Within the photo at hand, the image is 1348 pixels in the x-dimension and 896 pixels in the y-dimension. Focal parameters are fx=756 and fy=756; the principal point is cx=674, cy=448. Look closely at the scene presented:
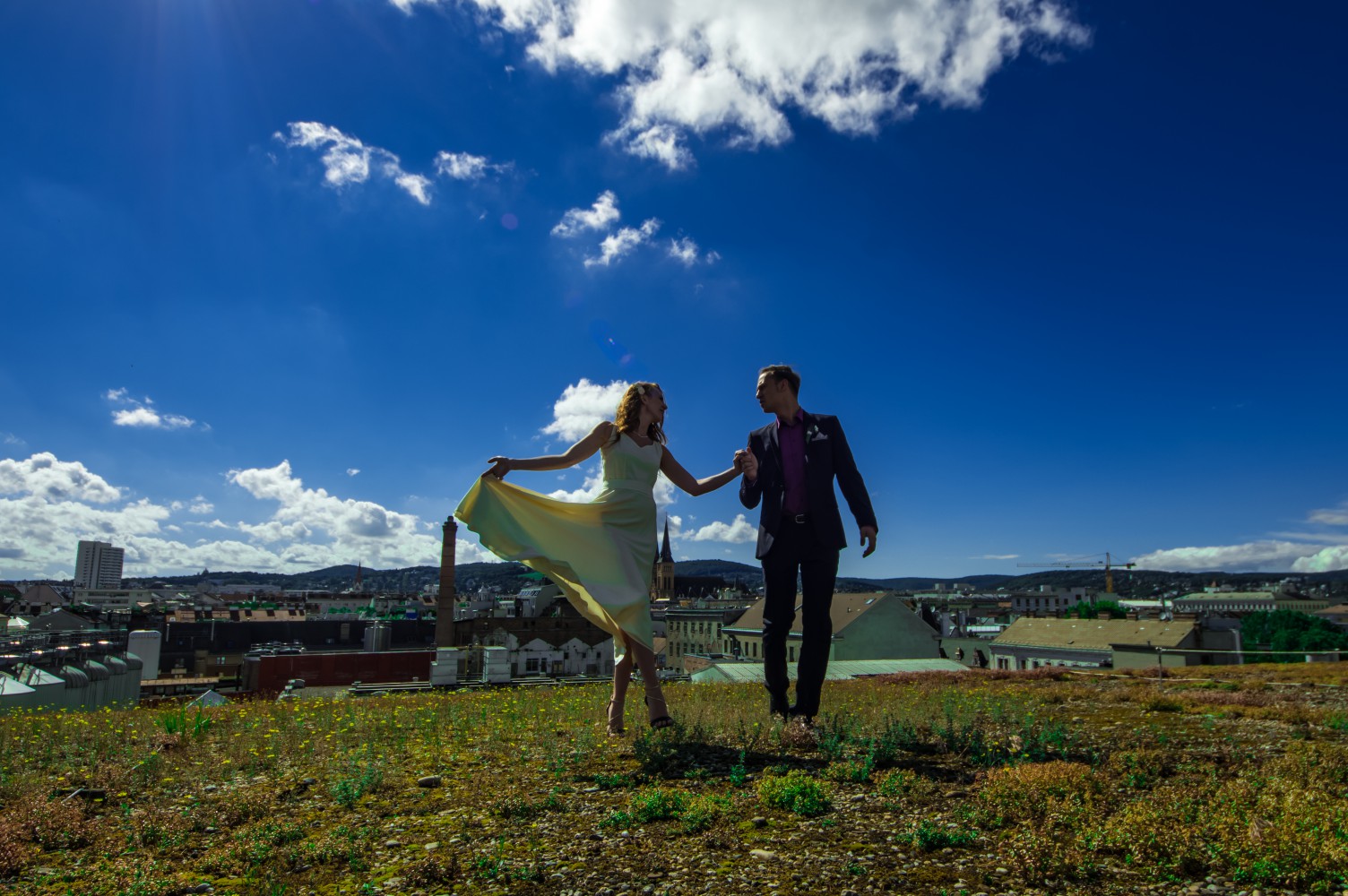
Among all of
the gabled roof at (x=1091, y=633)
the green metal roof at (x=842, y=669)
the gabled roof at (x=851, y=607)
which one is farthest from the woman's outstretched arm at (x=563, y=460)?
the gabled roof at (x=1091, y=633)

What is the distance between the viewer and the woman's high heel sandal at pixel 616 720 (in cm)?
582

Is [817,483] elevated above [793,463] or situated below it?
below

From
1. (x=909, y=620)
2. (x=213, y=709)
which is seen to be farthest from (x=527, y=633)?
(x=213, y=709)

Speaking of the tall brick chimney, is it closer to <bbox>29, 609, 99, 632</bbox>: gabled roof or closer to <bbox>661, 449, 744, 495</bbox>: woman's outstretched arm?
<bbox>29, 609, 99, 632</bbox>: gabled roof

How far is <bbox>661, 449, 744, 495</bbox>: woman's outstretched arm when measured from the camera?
666cm

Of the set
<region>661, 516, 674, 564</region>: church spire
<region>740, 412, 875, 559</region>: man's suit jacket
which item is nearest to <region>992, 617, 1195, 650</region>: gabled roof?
<region>740, 412, 875, 559</region>: man's suit jacket

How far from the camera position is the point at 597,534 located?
6156 mm

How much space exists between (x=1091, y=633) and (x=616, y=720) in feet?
167

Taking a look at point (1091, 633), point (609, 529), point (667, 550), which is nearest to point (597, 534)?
point (609, 529)

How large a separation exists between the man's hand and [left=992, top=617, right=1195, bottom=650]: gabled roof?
4392 cm

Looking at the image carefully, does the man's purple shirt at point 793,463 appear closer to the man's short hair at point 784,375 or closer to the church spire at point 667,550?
the man's short hair at point 784,375

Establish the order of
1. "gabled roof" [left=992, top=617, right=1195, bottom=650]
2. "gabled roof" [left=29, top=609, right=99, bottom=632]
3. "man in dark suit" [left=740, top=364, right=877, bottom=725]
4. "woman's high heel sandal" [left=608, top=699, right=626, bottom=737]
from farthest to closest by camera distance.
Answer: "gabled roof" [left=29, top=609, right=99, bottom=632] → "gabled roof" [left=992, top=617, right=1195, bottom=650] → "man in dark suit" [left=740, top=364, right=877, bottom=725] → "woman's high heel sandal" [left=608, top=699, right=626, bottom=737]

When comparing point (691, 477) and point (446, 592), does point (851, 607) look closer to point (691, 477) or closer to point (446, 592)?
point (691, 477)

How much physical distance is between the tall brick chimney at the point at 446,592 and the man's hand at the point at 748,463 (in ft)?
244
